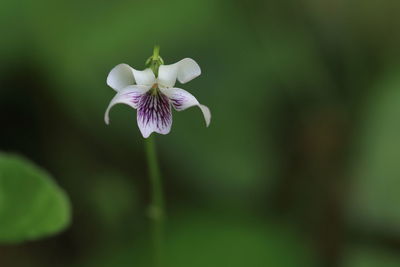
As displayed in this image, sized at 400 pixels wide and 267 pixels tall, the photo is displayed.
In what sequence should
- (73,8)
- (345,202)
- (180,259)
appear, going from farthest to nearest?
(73,8), (345,202), (180,259)

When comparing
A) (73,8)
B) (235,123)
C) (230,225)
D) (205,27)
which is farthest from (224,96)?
(73,8)

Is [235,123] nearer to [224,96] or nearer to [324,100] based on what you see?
[224,96]

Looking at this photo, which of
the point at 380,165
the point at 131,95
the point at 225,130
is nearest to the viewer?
the point at 131,95

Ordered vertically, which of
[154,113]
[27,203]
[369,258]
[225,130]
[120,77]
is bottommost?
[369,258]

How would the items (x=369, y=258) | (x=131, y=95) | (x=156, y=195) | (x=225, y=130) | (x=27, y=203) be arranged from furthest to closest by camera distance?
(x=225, y=130), (x=369, y=258), (x=27, y=203), (x=156, y=195), (x=131, y=95)

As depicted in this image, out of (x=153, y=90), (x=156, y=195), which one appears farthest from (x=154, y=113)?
(x=156, y=195)

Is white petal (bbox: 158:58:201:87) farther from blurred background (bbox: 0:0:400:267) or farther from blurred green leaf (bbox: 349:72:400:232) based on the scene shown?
blurred green leaf (bbox: 349:72:400:232)

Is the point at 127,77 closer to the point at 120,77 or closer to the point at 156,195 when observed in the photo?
the point at 120,77

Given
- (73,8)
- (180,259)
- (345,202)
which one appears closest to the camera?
(180,259)
